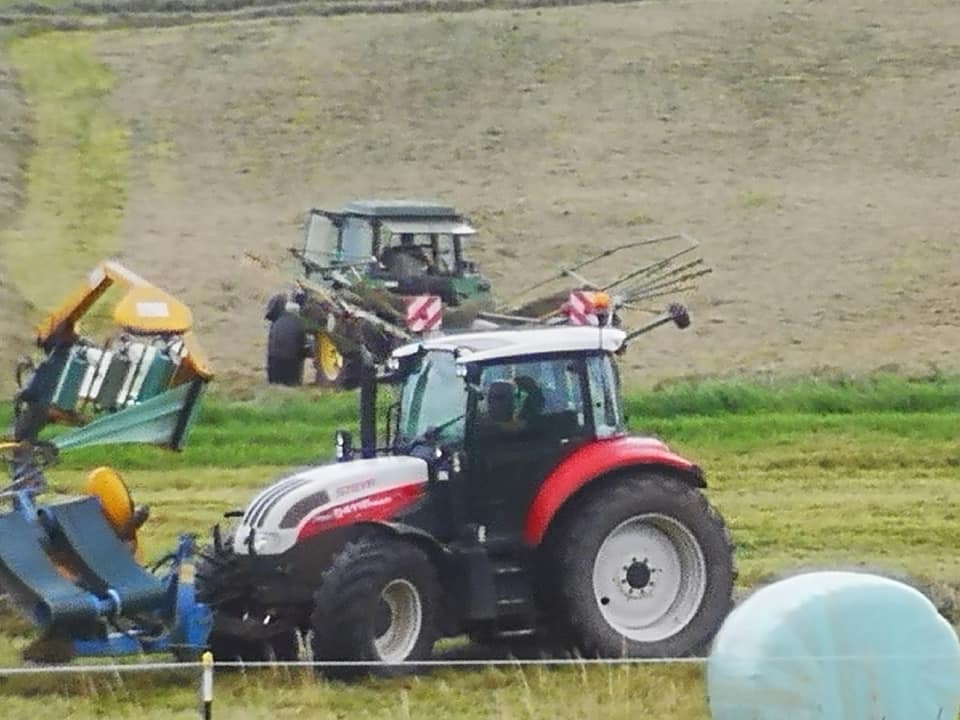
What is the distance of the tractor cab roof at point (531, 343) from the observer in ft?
35.3

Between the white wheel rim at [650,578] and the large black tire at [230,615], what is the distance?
1.57 metres

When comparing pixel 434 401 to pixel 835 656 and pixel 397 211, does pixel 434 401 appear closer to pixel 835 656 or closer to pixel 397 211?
pixel 835 656

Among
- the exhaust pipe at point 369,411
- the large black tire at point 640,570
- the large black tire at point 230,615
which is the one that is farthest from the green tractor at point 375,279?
the large black tire at point 230,615

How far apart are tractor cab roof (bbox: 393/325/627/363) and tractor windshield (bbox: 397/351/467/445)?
0.35 ft

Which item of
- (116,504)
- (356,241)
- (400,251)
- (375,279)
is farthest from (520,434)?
(356,241)

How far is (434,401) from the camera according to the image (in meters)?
11.0

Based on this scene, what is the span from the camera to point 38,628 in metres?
10.1

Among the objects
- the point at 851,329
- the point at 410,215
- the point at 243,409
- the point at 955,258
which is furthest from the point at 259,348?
the point at 955,258

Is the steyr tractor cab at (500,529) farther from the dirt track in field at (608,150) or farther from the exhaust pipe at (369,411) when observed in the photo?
the dirt track in field at (608,150)

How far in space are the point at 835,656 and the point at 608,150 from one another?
26.6 m

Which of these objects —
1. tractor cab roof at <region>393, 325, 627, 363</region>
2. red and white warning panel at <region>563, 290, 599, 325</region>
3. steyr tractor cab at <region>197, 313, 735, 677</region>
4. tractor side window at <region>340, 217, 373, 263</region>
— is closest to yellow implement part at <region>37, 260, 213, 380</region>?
steyr tractor cab at <region>197, 313, 735, 677</region>

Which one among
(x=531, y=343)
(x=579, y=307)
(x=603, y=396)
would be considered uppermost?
(x=579, y=307)

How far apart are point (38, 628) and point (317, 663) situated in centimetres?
137

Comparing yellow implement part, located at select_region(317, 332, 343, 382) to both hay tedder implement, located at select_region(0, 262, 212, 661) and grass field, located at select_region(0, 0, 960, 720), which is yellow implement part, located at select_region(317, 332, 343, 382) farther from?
hay tedder implement, located at select_region(0, 262, 212, 661)
